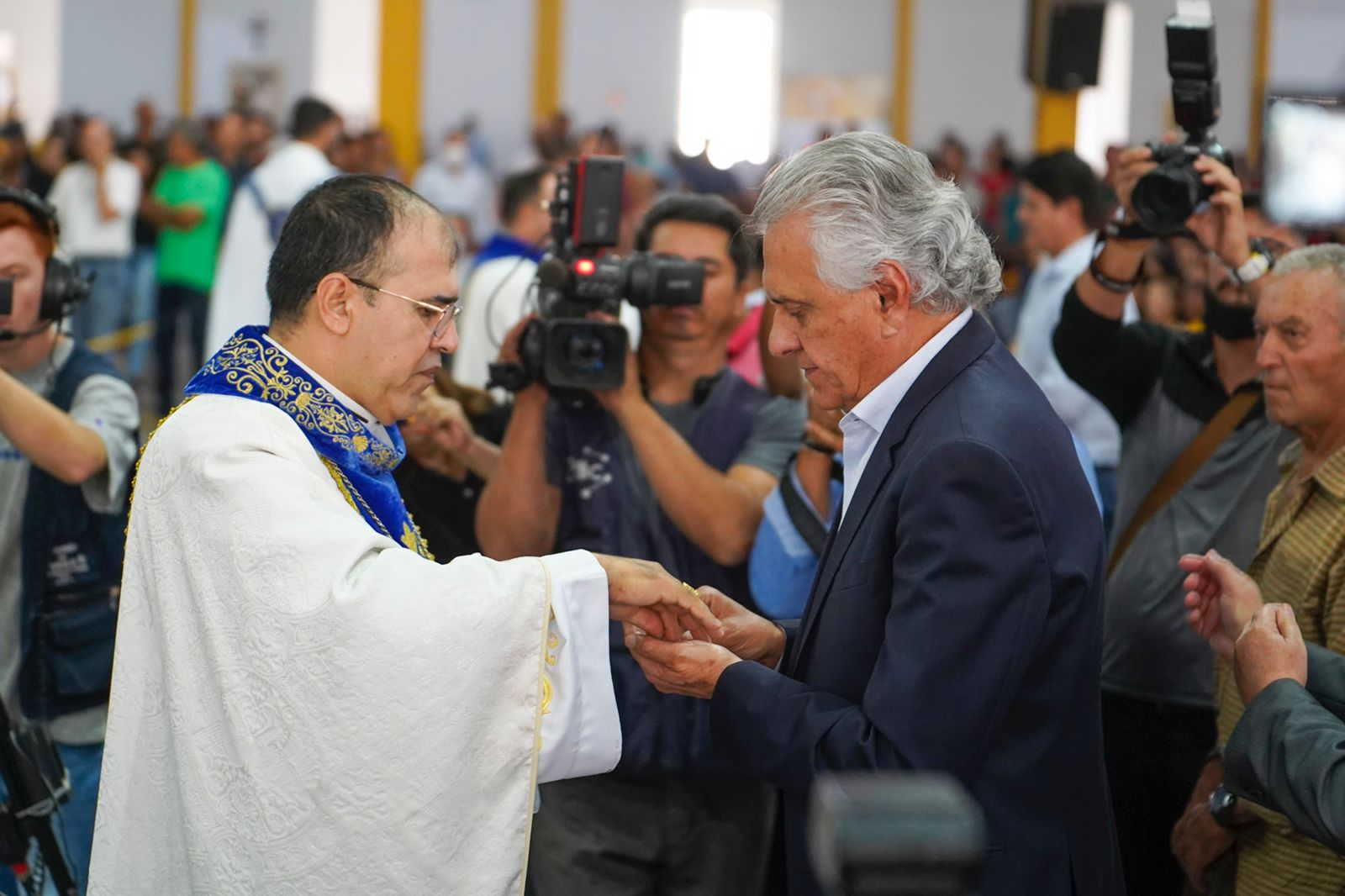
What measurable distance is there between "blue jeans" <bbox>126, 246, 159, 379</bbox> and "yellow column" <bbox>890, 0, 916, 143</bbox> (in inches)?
279

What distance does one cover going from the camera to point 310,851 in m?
2.06

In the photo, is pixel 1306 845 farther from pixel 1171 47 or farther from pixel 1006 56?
pixel 1006 56

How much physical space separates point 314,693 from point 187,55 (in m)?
14.9

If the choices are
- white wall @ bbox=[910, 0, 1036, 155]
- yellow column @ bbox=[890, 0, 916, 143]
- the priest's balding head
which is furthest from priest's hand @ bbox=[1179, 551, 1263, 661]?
yellow column @ bbox=[890, 0, 916, 143]

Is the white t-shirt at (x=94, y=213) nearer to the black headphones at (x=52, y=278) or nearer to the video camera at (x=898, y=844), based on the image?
the black headphones at (x=52, y=278)

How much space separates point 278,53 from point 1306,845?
1455cm

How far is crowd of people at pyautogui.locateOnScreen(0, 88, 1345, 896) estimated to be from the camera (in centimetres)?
196

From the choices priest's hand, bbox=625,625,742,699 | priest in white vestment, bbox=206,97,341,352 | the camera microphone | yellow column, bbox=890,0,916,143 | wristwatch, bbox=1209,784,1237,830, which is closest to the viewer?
priest's hand, bbox=625,625,742,699

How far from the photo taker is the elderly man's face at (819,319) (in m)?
2.07

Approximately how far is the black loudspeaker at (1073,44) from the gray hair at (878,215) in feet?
8.88

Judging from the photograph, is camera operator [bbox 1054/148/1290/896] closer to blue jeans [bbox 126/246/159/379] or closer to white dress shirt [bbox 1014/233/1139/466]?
white dress shirt [bbox 1014/233/1139/466]

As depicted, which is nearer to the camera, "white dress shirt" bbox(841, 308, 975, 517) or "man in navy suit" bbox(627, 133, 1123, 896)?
"man in navy suit" bbox(627, 133, 1123, 896)

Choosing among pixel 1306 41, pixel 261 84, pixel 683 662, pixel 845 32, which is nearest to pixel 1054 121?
pixel 845 32

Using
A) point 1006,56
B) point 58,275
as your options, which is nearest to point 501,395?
point 58,275
